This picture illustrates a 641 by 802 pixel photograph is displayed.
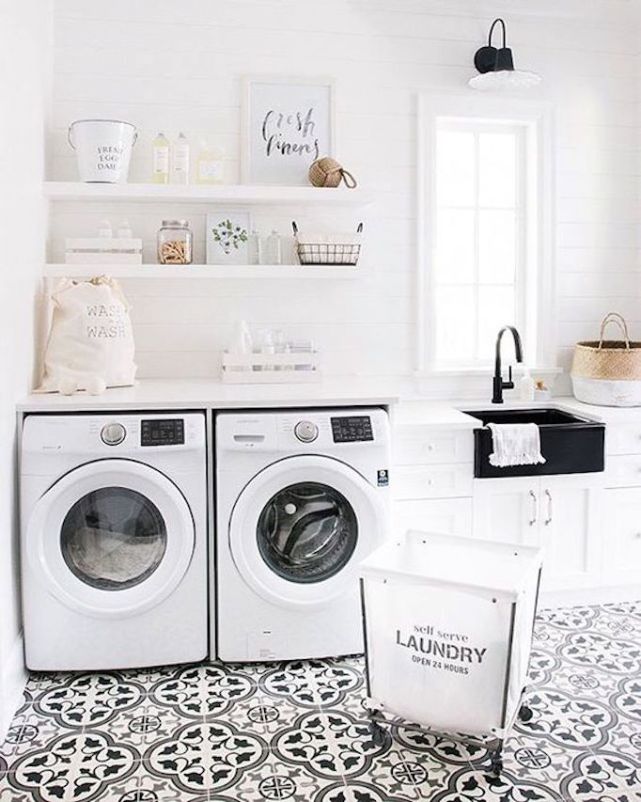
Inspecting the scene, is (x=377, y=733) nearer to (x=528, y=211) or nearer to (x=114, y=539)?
(x=114, y=539)

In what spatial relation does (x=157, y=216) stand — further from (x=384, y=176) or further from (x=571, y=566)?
(x=571, y=566)

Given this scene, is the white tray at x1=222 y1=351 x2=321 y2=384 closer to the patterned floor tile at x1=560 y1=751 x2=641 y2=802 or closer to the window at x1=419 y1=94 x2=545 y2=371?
the window at x1=419 y1=94 x2=545 y2=371

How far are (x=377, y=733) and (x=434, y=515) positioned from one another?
110cm

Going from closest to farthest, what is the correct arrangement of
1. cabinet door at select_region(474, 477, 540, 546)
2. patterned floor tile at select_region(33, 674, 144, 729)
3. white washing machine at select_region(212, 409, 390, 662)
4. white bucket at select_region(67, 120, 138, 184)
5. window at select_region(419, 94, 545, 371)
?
patterned floor tile at select_region(33, 674, 144, 729), white washing machine at select_region(212, 409, 390, 662), white bucket at select_region(67, 120, 138, 184), cabinet door at select_region(474, 477, 540, 546), window at select_region(419, 94, 545, 371)

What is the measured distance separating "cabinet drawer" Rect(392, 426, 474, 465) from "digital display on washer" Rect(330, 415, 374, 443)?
0.35 m

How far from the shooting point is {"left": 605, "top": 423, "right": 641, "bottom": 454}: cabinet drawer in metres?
3.55

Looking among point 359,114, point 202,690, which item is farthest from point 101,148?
point 202,690

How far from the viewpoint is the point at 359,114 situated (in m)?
3.85

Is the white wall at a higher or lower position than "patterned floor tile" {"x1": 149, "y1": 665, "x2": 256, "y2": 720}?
higher

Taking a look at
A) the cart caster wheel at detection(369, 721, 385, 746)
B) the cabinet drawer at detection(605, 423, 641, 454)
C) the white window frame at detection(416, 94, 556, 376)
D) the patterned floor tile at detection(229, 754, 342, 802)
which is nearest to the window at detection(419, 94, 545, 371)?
the white window frame at detection(416, 94, 556, 376)

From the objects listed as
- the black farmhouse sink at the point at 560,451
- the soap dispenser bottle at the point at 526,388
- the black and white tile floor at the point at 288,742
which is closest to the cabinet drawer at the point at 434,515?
the black farmhouse sink at the point at 560,451

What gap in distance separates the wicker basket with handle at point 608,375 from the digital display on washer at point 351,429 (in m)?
1.33

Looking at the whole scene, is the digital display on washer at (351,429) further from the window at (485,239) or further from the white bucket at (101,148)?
the white bucket at (101,148)

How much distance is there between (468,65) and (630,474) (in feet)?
6.58
